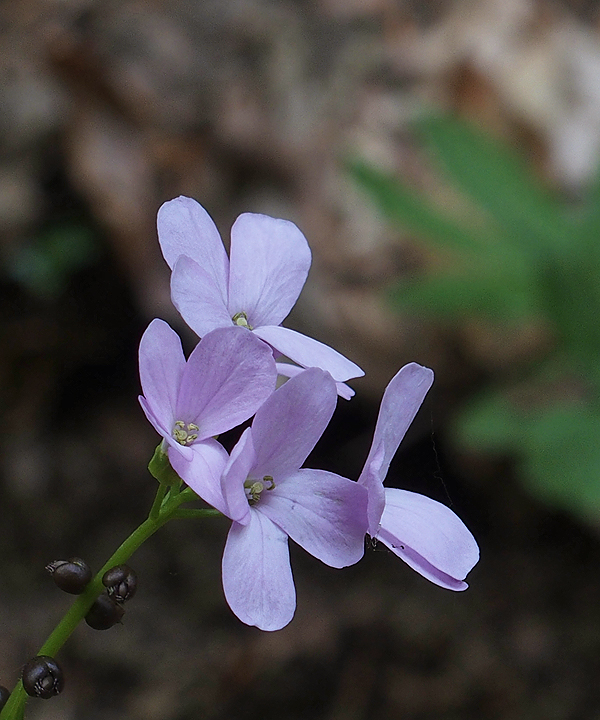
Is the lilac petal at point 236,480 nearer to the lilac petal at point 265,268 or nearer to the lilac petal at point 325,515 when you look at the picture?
the lilac petal at point 325,515

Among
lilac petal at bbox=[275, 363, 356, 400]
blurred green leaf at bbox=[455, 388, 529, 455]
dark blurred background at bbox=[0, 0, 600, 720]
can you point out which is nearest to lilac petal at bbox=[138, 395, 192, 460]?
lilac petal at bbox=[275, 363, 356, 400]

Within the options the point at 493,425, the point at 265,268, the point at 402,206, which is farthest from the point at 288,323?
the point at 265,268

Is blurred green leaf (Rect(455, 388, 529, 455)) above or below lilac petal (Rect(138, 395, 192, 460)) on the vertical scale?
below

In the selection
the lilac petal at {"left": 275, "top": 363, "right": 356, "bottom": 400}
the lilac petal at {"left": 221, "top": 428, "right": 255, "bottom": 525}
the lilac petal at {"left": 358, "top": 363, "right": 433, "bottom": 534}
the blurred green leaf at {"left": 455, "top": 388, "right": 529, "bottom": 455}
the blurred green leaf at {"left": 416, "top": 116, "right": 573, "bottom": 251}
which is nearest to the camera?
the lilac petal at {"left": 221, "top": 428, "right": 255, "bottom": 525}

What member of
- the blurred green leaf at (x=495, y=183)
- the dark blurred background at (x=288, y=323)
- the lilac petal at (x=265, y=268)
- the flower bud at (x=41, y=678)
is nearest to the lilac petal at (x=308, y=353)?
the lilac petal at (x=265, y=268)

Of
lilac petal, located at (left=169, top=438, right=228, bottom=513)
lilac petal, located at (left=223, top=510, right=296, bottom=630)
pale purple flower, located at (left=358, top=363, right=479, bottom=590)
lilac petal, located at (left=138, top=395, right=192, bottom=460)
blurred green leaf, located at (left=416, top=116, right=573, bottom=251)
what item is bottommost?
lilac petal, located at (left=223, top=510, right=296, bottom=630)

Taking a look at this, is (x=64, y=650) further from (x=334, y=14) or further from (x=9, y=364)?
(x=334, y=14)

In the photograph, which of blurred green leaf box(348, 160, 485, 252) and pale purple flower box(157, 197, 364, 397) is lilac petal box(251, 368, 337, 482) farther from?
blurred green leaf box(348, 160, 485, 252)
